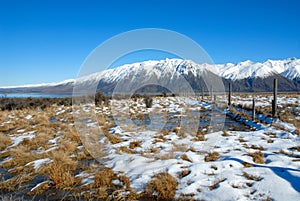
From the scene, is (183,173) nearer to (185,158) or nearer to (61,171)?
(185,158)

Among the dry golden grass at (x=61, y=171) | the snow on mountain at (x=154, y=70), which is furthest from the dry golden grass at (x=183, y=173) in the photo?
the snow on mountain at (x=154, y=70)

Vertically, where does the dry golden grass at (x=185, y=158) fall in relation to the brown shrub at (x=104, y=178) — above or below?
above

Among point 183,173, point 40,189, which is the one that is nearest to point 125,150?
point 183,173

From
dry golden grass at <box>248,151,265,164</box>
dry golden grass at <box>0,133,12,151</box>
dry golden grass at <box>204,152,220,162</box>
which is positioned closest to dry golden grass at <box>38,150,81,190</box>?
dry golden grass at <box>0,133,12,151</box>

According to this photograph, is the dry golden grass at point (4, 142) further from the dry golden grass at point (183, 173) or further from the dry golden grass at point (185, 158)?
the dry golden grass at point (183, 173)

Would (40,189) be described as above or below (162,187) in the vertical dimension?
below

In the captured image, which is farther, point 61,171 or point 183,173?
point 61,171

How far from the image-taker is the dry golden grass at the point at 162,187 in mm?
4434

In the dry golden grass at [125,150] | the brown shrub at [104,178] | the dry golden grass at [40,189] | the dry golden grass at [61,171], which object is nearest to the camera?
the dry golden grass at [40,189]

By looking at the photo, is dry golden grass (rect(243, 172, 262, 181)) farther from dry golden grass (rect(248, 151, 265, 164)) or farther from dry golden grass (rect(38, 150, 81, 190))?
dry golden grass (rect(38, 150, 81, 190))

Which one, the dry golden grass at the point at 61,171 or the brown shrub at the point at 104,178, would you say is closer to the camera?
the brown shrub at the point at 104,178

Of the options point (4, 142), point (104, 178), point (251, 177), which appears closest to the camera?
point (251, 177)

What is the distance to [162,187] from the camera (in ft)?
15.0

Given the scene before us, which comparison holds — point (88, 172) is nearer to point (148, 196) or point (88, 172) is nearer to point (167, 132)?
point (148, 196)
